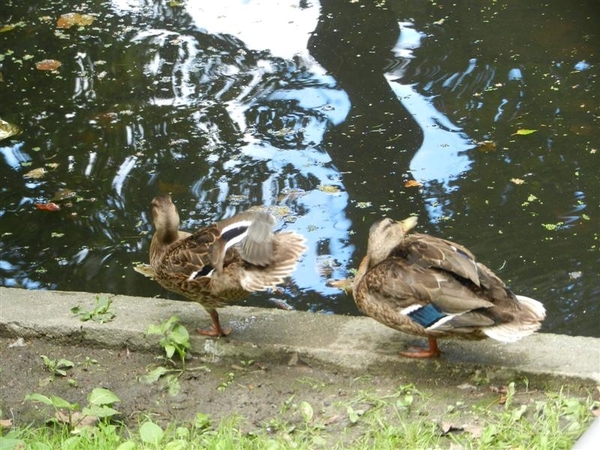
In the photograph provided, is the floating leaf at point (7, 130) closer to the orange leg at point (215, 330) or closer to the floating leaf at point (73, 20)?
the floating leaf at point (73, 20)

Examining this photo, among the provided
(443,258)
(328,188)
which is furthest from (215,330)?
(328,188)

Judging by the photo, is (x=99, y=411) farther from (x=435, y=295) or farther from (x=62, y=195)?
(x=62, y=195)

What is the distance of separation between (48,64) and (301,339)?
5.56 metres

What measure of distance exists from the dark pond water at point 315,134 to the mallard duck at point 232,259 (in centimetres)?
115

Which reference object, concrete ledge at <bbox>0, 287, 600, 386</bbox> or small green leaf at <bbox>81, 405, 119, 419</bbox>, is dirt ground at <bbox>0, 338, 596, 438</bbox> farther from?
small green leaf at <bbox>81, 405, 119, 419</bbox>

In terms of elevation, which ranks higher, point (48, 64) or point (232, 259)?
point (232, 259)

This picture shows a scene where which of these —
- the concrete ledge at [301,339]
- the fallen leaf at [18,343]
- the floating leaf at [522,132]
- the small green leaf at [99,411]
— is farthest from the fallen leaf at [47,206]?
the floating leaf at [522,132]

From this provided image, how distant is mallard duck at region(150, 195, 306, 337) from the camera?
14.7 feet

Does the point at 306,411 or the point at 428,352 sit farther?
the point at 428,352

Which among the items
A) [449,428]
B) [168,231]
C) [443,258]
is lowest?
[168,231]

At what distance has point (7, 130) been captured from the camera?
7.85 m

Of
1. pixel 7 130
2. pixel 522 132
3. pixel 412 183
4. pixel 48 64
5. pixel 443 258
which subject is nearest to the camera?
pixel 443 258

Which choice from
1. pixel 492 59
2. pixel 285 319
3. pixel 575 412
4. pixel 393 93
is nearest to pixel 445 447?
pixel 575 412

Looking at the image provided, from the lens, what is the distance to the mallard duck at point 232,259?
4.48 m
